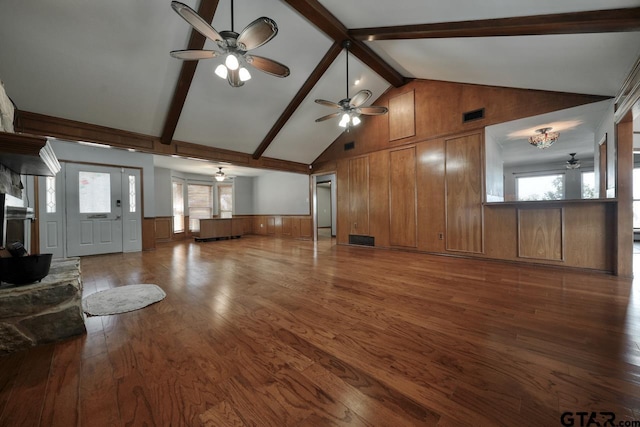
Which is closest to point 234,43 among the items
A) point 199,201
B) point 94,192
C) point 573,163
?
point 94,192

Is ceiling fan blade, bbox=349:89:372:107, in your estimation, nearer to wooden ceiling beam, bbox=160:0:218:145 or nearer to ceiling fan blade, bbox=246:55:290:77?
ceiling fan blade, bbox=246:55:290:77

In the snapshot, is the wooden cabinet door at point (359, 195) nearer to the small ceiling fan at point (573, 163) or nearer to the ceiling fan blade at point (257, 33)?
the ceiling fan blade at point (257, 33)

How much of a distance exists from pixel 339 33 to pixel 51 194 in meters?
6.27

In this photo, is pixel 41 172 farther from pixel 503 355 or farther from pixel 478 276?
pixel 478 276

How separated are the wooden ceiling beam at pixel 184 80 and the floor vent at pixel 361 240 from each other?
4.75m

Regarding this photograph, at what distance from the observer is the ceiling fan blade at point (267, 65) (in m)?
2.86

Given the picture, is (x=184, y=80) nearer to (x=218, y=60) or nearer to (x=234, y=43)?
(x=218, y=60)

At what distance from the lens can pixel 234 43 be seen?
2.62 m

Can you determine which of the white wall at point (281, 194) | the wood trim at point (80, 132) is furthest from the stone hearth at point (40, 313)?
the white wall at point (281, 194)

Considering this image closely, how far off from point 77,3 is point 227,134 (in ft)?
9.25

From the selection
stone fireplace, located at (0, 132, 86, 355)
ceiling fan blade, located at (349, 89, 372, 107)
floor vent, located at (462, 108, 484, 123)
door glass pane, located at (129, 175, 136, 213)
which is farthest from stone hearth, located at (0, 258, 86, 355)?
floor vent, located at (462, 108, 484, 123)

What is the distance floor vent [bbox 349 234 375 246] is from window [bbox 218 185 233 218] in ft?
19.4

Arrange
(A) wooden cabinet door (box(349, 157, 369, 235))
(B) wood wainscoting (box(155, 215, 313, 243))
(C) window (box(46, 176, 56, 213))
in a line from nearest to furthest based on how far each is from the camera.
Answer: (C) window (box(46, 176, 56, 213)) → (A) wooden cabinet door (box(349, 157, 369, 235)) → (B) wood wainscoting (box(155, 215, 313, 243))

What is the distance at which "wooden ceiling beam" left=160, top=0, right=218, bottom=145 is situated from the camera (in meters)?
2.99
